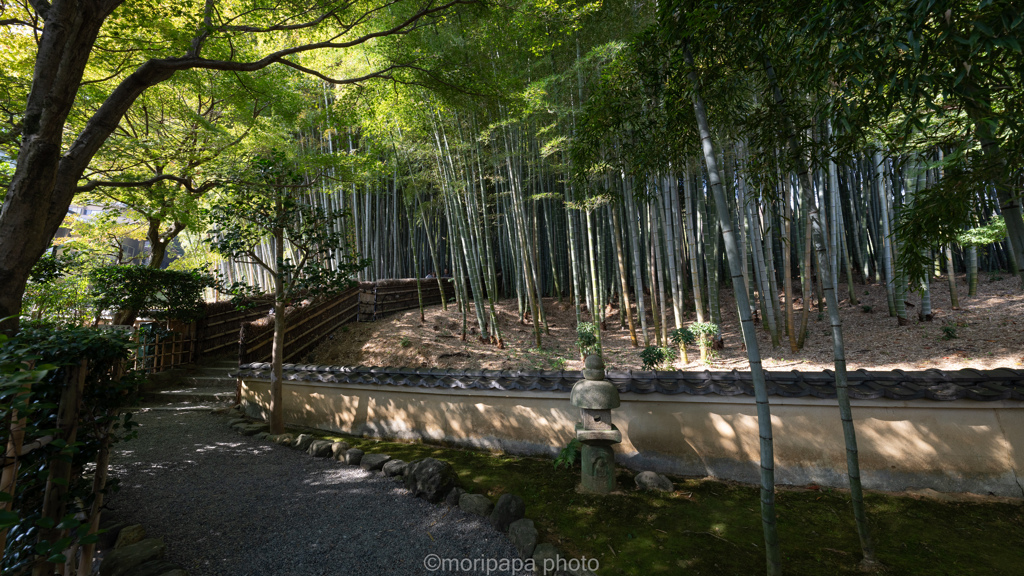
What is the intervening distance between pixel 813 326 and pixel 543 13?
5779 mm

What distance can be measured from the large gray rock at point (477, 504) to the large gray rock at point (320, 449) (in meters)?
1.51

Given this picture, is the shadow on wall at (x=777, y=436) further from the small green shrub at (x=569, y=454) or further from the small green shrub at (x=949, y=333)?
the small green shrub at (x=949, y=333)

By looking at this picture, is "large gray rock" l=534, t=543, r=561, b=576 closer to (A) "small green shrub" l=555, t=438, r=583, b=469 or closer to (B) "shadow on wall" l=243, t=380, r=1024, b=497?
(A) "small green shrub" l=555, t=438, r=583, b=469

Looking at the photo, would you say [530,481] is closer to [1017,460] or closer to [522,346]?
[1017,460]

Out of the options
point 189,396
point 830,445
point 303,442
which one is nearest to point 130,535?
point 303,442

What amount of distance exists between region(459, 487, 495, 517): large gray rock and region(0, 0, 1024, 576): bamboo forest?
0.06ft

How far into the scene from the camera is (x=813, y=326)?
5945 millimetres

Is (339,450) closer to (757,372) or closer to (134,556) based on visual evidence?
(134,556)

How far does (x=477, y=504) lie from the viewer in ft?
7.54

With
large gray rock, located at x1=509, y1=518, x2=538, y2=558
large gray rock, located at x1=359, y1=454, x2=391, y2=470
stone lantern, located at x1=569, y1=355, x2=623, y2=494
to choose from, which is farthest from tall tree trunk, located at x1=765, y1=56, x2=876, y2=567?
large gray rock, located at x1=359, y1=454, x2=391, y2=470

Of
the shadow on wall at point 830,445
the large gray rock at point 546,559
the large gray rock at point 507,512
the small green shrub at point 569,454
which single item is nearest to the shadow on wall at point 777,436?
the shadow on wall at point 830,445

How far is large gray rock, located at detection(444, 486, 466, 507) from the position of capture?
2.41 m

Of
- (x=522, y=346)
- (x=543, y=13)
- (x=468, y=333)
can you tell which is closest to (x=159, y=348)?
(x=468, y=333)

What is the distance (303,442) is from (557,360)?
136 inches
